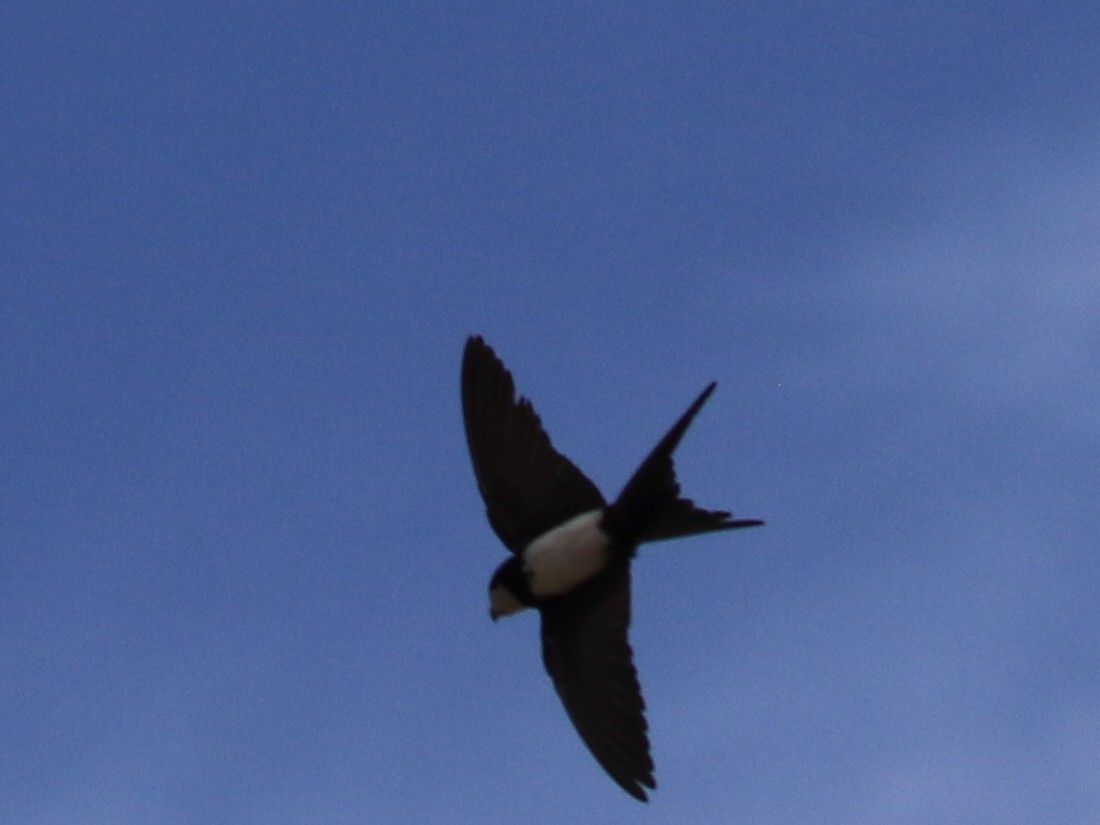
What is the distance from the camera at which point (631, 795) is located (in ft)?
28.1

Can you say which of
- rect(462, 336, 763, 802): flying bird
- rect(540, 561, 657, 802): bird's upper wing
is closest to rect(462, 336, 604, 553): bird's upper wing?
rect(462, 336, 763, 802): flying bird

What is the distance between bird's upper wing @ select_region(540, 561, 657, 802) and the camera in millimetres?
8766

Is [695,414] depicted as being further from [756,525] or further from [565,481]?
[565,481]

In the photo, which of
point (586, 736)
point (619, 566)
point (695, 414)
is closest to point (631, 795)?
point (586, 736)

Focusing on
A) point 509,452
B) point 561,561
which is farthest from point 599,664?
point 509,452

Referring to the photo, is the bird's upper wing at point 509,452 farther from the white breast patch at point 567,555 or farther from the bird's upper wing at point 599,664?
the bird's upper wing at point 599,664

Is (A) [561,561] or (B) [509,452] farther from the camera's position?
(B) [509,452]

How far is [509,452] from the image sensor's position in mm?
9039

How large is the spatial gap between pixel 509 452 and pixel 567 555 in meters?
0.59

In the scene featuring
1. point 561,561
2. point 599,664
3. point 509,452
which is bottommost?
point 599,664

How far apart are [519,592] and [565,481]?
0.53 m

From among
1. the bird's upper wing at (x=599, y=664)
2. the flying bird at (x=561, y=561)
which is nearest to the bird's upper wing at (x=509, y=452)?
the flying bird at (x=561, y=561)

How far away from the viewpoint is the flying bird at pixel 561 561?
8719mm

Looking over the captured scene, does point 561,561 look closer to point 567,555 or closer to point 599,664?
point 567,555
